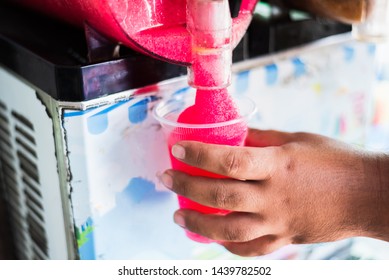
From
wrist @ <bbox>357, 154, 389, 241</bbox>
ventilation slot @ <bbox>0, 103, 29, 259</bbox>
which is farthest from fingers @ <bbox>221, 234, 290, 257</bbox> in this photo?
ventilation slot @ <bbox>0, 103, 29, 259</bbox>

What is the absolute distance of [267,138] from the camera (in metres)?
0.69

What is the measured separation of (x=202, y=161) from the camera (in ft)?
1.84

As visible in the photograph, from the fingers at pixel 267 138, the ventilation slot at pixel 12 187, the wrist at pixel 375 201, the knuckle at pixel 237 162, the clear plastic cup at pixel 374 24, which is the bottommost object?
the ventilation slot at pixel 12 187

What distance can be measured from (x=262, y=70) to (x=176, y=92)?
16 centimetres

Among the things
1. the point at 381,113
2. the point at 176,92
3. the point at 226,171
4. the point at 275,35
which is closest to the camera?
the point at 226,171

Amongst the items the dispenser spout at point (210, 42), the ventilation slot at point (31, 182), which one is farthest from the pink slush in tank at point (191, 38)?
the ventilation slot at point (31, 182)

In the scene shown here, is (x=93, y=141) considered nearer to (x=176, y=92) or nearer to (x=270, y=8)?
(x=176, y=92)

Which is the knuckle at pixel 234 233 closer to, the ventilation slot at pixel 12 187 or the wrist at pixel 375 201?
the wrist at pixel 375 201

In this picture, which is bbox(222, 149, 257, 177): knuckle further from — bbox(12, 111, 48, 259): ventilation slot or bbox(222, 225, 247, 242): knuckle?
bbox(12, 111, 48, 259): ventilation slot

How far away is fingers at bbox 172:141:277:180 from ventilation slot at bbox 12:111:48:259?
0.26 metres

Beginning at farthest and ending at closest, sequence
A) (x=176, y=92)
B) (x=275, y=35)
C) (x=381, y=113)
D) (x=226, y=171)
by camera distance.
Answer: (x=381, y=113), (x=275, y=35), (x=176, y=92), (x=226, y=171)

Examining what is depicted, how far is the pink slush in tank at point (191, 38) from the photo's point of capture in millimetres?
539

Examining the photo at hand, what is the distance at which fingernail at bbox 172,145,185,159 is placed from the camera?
568 millimetres
